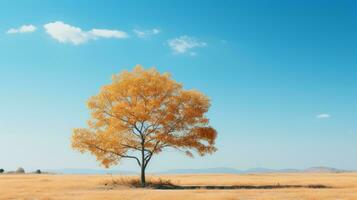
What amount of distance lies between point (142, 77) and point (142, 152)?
9.12 meters

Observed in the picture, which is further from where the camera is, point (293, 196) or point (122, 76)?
point (122, 76)

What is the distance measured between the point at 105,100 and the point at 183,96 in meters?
9.51

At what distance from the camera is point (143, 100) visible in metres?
60.6

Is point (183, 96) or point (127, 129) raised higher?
point (183, 96)

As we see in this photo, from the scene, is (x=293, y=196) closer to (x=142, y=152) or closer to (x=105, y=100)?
(x=142, y=152)

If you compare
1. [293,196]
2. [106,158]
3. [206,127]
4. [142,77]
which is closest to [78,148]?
[106,158]

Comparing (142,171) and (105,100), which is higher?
(105,100)

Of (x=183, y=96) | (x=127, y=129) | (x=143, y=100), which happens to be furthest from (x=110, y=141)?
(x=183, y=96)

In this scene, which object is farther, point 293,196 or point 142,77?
point 142,77

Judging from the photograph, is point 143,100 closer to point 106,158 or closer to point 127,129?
point 127,129

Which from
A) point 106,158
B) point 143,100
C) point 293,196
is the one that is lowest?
point 293,196

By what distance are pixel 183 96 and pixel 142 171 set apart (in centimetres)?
1048

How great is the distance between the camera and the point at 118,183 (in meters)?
59.9

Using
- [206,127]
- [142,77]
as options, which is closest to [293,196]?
[206,127]
